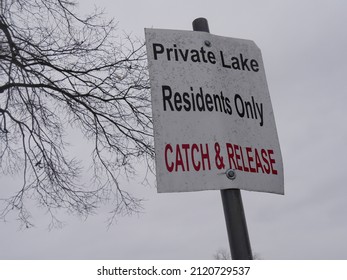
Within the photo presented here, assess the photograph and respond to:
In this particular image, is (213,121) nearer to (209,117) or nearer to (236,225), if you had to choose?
(209,117)

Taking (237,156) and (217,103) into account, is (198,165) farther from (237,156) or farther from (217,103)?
(217,103)

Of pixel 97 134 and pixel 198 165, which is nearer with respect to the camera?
pixel 198 165

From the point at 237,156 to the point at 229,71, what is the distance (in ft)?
1.33

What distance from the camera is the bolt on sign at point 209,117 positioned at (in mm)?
1215

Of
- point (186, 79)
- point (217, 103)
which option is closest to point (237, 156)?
point (217, 103)

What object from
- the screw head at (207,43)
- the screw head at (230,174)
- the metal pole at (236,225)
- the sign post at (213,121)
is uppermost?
the screw head at (207,43)

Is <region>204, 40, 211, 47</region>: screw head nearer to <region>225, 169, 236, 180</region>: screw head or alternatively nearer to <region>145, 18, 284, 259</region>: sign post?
<region>145, 18, 284, 259</region>: sign post

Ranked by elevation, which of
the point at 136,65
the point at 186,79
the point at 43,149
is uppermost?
the point at 136,65

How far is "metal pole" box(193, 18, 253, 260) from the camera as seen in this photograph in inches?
45.0

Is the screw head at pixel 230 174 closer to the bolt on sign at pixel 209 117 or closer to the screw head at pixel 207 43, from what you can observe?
the bolt on sign at pixel 209 117

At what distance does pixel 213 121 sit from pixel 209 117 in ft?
0.07

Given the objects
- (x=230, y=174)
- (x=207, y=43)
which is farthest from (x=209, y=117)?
(x=207, y=43)

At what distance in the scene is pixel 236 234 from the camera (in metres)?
1.17

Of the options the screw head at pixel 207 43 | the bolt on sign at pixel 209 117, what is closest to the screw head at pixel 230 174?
the bolt on sign at pixel 209 117
